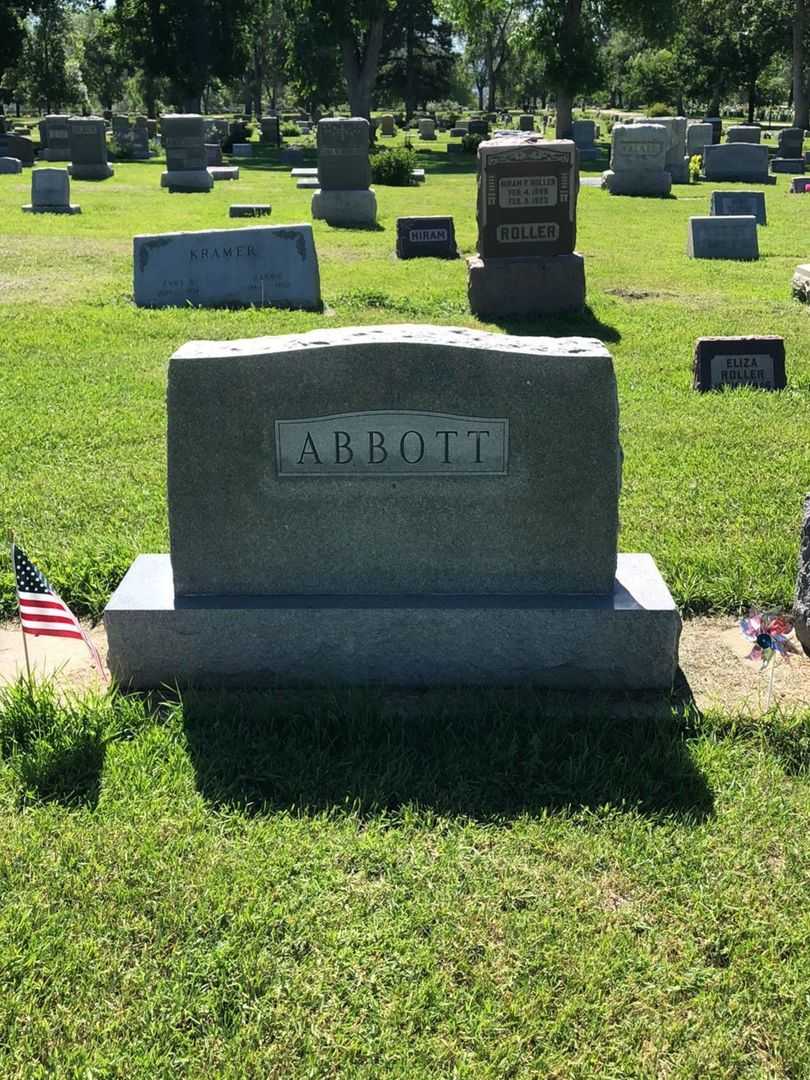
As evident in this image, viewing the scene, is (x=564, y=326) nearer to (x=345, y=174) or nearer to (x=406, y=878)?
(x=406, y=878)

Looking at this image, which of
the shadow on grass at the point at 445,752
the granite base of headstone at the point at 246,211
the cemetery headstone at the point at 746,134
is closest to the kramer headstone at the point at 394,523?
the shadow on grass at the point at 445,752

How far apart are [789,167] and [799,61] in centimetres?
1532

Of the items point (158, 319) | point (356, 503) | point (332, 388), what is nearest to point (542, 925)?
point (356, 503)

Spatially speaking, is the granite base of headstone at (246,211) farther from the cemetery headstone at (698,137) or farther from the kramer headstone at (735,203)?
the cemetery headstone at (698,137)

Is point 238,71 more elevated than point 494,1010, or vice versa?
point 238,71

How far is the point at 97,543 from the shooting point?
18.9ft

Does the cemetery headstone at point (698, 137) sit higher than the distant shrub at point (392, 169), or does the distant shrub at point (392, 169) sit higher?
the cemetery headstone at point (698, 137)

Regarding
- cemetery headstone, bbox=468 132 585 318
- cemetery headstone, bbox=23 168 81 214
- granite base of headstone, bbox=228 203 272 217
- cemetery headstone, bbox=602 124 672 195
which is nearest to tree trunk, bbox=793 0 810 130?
cemetery headstone, bbox=602 124 672 195

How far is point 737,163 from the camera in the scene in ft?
104

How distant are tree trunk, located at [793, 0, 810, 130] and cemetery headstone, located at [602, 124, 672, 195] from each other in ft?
73.0

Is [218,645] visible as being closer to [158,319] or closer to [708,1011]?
[708,1011]

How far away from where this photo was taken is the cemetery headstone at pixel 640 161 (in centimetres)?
2772

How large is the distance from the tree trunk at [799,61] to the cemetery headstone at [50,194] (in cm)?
3479

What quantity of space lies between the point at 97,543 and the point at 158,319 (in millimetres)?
6564
